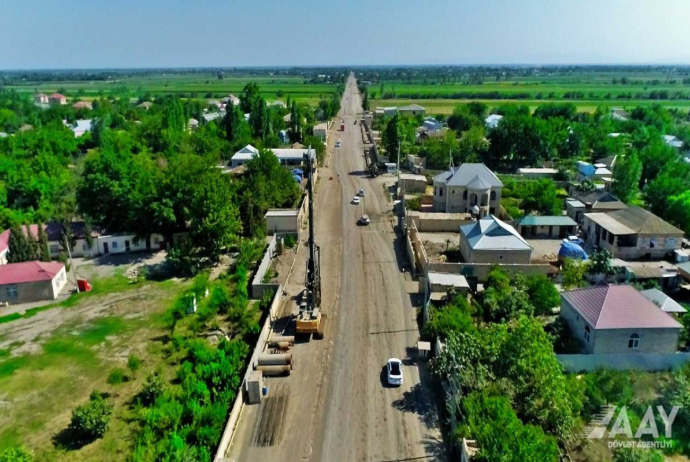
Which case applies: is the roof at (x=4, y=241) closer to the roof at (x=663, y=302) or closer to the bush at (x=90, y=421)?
the bush at (x=90, y=421)

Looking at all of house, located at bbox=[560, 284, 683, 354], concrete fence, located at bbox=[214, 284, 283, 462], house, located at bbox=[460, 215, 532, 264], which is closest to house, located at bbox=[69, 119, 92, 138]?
concrete fence, located at bbox=[214, 284, 283, 462]

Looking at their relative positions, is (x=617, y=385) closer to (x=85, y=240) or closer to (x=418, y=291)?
(x=418, y=291)

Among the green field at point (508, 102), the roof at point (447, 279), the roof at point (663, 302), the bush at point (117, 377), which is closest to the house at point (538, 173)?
the roof at point (447, 279)

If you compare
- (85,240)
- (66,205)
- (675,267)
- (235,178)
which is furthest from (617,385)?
(66,205)

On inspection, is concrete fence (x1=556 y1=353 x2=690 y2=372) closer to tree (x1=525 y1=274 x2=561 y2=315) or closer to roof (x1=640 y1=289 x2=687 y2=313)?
roof (x1=640 y1=289 x2=687 y2=313)

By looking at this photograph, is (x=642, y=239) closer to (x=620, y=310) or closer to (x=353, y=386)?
(x=620, y=310)

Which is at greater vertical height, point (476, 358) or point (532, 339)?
point (532, 339)
